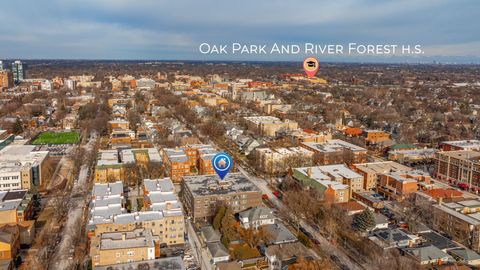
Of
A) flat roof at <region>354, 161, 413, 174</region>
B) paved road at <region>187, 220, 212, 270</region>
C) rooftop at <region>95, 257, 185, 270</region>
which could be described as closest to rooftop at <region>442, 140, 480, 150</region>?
flat roof at <region>354, 161, 413, 174</region>

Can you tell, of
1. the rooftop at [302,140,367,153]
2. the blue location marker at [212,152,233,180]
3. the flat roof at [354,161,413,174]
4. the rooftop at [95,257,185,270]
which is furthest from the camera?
the rooftop at [302,140,367,153]

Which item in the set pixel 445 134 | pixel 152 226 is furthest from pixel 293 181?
pixel 445 134

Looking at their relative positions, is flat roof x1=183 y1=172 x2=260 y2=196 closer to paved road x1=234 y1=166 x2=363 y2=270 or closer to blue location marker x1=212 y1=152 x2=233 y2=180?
blue location marker x1=212 y1=152 x2=233 y2=180

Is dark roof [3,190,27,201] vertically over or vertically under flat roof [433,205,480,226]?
over

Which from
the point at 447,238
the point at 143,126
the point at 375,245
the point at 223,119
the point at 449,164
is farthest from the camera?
the point at 223,119

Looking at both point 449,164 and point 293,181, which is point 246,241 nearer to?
point 293,181

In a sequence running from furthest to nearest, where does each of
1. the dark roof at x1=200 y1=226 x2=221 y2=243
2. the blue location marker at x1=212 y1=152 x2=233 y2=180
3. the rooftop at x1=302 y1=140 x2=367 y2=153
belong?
the rooftop at x1=302 y1=140 x2=367 y2=153
the blue location marker at x1=212 y1=152 x2=233 y2=180
the dark roof at x1=200 y1=226 x2=221 y2=243

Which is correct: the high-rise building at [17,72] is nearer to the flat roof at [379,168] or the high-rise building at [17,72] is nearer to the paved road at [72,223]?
the paved road at [72,223]

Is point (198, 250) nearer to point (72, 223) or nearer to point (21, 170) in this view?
point (72, 223)

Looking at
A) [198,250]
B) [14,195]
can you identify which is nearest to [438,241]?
[198,250]
